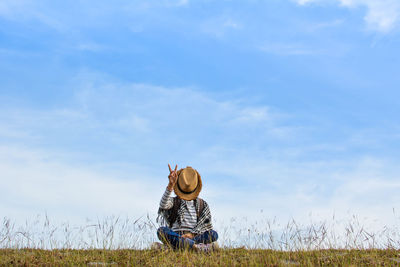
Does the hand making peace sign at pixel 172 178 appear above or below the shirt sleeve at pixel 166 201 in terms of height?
above

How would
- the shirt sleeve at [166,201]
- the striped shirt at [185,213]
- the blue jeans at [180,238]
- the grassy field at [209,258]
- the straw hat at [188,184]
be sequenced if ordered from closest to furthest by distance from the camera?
1. the grassy field at [209,258]
2. the blue jeans at [180,238]
3. the shirt sleeve at [166,201]
4. the striped shirt at [185,213]
5. the straw hat at [188,184]

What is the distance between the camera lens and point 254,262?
8.28 m

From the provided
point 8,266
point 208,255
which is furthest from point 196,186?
point 8,266

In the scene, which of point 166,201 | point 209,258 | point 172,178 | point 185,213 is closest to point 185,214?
point 185,213

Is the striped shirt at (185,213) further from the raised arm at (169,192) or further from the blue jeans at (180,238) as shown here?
the blue jeans at (180,238)

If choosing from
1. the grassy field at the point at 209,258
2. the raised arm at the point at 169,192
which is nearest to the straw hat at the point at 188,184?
the raised arm at the point at 169,192

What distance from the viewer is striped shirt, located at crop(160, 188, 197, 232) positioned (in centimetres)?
953

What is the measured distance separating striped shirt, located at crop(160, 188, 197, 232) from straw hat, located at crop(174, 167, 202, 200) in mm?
198

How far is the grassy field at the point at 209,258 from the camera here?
8258 mm

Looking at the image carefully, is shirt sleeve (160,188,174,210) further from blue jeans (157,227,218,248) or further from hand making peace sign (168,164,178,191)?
blue jeans (157,227,218,248)

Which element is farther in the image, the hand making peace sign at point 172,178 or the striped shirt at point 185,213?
the striped shirt at point 185,213

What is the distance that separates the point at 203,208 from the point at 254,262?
7.18 feet

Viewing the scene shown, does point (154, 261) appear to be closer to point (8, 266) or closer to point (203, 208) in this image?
point (203, 208)

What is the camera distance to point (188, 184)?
9734 mm
